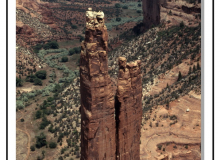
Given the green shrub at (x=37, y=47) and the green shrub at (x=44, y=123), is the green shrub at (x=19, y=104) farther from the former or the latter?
the green shrub at (x=37, y=47)

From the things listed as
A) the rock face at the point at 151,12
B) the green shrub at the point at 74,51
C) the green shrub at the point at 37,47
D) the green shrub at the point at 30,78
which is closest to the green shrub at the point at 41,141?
the green shrub at the point at 30,78

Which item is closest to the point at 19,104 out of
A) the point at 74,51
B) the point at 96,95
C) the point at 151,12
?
the point at 74,51

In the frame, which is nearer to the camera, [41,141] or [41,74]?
[41,141]

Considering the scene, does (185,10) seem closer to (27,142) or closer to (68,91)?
(68,91)

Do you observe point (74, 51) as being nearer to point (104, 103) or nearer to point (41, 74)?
point (41, 74)

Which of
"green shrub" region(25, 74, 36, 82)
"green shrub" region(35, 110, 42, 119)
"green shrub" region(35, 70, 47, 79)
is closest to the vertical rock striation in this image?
"green shrub" region(35, 110, 42, 119)

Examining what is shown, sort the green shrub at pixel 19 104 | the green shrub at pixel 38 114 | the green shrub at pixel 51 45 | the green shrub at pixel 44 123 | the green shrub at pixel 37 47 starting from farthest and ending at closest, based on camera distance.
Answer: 1. the green shrub at pixel 51 45
2. the green shrub at pixel 37 47
3. the green shrub at pixel 19 104
4. the green shrub at pixel 38 114
5. the green shrub at pixel 44 123

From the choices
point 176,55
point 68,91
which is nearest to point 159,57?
point 176,55

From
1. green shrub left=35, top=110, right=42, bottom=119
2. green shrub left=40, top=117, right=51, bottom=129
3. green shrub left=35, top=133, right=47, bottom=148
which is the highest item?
green shrub left=35, top=110, right=42, bottom=119

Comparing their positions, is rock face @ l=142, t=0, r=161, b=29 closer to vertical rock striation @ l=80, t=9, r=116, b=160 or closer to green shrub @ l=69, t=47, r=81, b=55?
green shrub @ l=69, t=47, r=81, b=55
